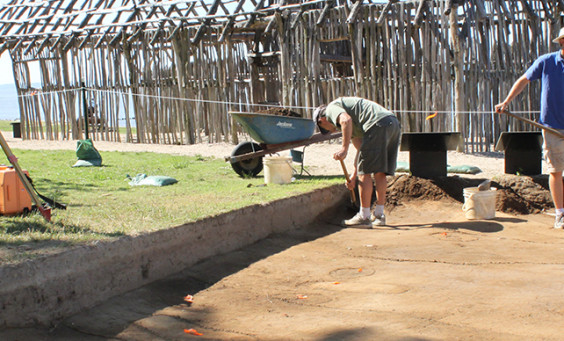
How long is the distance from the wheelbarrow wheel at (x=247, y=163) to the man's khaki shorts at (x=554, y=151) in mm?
3705

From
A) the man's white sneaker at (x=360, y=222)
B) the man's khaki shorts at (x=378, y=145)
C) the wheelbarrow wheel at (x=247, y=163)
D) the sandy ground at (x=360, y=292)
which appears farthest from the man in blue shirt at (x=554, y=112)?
the wheelbarrow wheel at (x=247, y=163)

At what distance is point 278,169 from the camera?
727 cm

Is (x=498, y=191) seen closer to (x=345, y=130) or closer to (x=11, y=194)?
(x=345, y=130)

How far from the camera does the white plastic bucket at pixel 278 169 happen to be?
7.24m

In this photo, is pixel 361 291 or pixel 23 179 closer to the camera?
pixel 361 291

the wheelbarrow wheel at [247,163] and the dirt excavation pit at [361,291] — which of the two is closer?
the dirt excavation pit at [361,291]

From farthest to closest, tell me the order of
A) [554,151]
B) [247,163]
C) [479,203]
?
[247,163] → [479,203] → [554,151]

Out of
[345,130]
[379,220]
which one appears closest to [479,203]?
[379,220]

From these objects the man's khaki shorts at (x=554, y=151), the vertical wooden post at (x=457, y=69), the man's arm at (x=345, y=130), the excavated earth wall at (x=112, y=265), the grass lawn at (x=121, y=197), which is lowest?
the excavated earth wall at (x=112, y=265)

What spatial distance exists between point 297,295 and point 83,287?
1.35 meters

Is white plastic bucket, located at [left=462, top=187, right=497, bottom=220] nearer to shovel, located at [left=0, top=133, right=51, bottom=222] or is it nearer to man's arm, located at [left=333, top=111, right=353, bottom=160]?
man's arm, located at [left=333, top=111, right=353, bottom=160]

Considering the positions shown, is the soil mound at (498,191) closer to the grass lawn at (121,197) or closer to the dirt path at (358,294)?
the grass lawn at (121,197)

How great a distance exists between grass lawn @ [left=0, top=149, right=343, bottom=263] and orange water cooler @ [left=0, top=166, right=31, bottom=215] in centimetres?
8

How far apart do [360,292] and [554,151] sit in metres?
2.89
